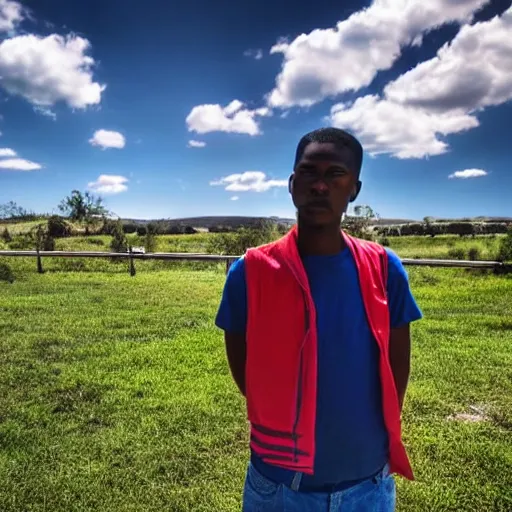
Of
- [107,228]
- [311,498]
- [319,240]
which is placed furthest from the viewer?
[107,228]

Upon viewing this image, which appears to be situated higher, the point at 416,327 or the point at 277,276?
the point at 277,276

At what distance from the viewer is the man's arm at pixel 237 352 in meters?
1.50

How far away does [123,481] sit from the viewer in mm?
3209

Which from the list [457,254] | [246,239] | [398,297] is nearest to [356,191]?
[398,297]

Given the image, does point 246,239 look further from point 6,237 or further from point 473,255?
point 6,237

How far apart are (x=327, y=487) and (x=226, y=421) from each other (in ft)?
9.53

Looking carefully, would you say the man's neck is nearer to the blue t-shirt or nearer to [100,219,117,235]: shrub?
the blue t-shirt

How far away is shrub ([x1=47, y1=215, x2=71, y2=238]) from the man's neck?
96.2 ft

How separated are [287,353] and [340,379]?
171mm

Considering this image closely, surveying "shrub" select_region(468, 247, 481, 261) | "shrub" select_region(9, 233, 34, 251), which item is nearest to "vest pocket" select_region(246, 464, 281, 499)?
"shrub" select_region(468, 247, 481, 261)

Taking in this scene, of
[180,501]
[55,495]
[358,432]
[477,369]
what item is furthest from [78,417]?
[477,369]

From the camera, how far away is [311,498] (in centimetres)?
131

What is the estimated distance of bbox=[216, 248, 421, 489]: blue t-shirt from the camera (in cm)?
133

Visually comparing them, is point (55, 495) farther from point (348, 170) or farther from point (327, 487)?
point (348, 170)
